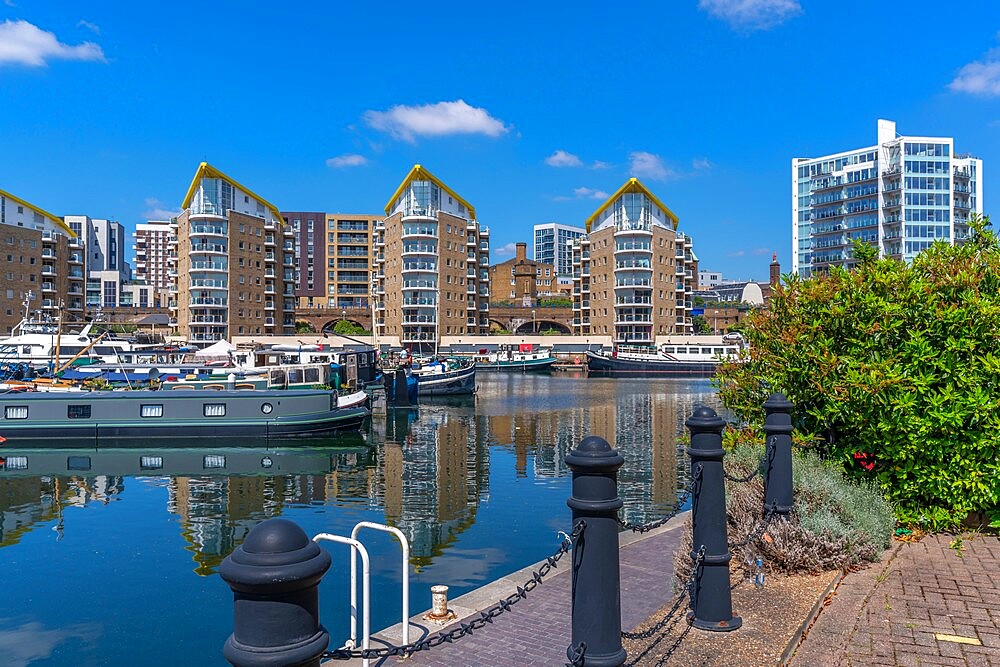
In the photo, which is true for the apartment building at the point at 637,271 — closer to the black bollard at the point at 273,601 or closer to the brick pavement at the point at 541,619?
the brick pavement at the point at 541,619

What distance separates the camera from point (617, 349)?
84.4m

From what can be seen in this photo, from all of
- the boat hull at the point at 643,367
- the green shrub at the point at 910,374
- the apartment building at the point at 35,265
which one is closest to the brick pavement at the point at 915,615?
the green shrub at the point at 910,374

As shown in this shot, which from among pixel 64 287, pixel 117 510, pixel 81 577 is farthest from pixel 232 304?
pixel 81 577

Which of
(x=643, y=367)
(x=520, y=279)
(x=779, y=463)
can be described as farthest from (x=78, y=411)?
(x=520, y=279)

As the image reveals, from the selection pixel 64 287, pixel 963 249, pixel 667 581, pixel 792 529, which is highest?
pixel 64 287

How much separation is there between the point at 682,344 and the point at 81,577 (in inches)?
3226

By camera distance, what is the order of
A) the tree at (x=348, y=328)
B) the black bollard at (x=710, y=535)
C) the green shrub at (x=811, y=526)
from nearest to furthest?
the black bollard at (x=710, y=535) → the green shrub at (x=811, y=526) → the tree at (x=348, y=328)

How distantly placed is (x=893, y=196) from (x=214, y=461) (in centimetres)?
9976

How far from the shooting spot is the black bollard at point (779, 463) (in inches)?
301

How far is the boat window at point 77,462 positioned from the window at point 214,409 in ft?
14.7

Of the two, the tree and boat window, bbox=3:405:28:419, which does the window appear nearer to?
boat window, bbox=3:405:28:419

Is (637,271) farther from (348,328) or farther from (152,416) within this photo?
(152,416)

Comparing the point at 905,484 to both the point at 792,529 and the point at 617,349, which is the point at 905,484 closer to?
the point at 792,529

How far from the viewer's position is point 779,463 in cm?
765
